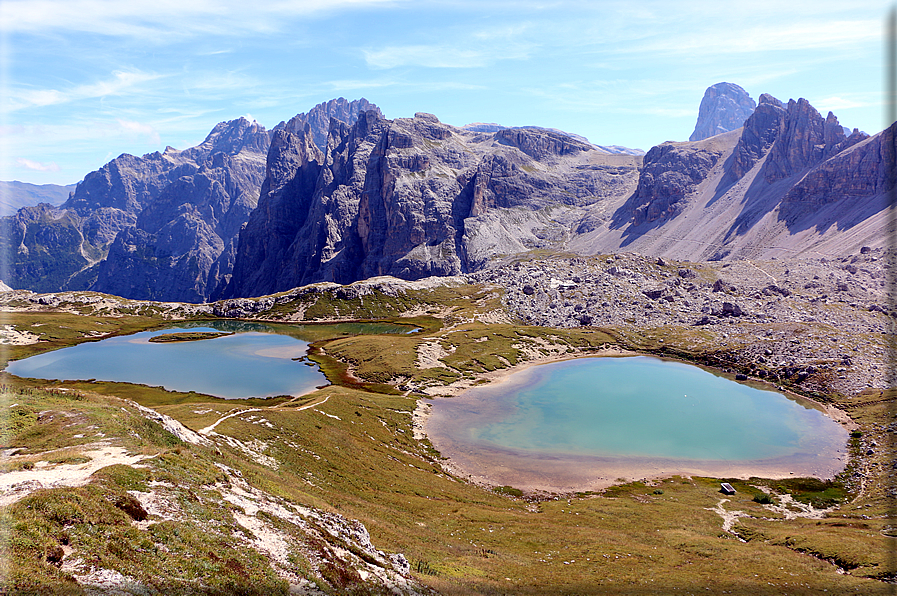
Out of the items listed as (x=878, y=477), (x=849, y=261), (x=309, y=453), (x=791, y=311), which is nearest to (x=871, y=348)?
(x=791, y=311)

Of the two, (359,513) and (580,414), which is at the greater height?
(359,513)

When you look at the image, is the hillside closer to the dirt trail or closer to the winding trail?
the dirt trail

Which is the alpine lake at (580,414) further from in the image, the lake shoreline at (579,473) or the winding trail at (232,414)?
the winding trail at (232,414)

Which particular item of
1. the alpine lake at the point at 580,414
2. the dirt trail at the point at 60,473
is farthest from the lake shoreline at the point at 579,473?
the dirt trail at the point at 60,473

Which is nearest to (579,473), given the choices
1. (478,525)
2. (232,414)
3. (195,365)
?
(478,525)

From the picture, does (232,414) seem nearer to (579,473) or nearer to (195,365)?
(579,473)

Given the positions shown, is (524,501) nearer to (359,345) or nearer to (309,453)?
(309,453)
